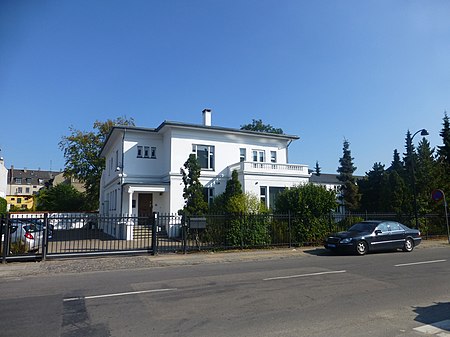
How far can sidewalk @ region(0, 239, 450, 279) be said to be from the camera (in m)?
12.2

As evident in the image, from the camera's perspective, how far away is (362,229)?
55.6 feet

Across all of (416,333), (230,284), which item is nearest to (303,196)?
(230,284)

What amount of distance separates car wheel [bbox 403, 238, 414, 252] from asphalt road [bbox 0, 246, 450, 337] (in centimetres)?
610

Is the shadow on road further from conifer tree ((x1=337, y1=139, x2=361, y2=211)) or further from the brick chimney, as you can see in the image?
conifer tree ((x1=337, y1=139, x2=361, y2=211))

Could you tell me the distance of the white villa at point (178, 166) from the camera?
27.1 m

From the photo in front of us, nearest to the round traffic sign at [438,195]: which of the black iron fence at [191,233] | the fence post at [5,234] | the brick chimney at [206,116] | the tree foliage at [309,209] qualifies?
the black iron fence at [191,233]

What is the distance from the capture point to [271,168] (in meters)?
28.5

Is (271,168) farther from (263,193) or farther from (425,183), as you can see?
(425,183)

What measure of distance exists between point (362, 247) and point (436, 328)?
36.7ft

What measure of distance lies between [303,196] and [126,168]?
1509 centimetres

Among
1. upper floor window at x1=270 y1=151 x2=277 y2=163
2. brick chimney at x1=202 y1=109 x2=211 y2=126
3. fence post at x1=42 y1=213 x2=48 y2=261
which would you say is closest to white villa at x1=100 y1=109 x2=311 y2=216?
upper floor window at x1=270 y1=151 x2=277 y2=163

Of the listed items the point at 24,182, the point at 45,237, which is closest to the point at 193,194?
the point at 45,237

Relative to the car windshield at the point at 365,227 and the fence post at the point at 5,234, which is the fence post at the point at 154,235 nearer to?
the fence post at the point at 5,234

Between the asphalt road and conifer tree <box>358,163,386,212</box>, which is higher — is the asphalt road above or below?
below
